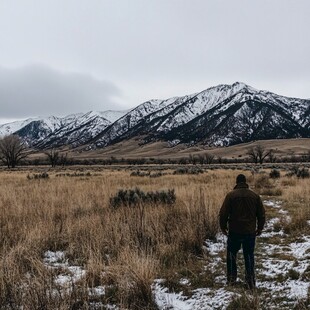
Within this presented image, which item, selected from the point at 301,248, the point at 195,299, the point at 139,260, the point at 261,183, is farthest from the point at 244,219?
the point at 261,183

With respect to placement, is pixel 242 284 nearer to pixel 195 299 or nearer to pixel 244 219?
pixel 195 299

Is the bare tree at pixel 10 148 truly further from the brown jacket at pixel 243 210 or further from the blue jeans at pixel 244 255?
the brown jacket at pixel 243 210

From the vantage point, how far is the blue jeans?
18.3 feet

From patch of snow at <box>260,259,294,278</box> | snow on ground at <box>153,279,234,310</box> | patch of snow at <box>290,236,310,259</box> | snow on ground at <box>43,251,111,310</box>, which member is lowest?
patch of snow at <box>290,236,310,259</box>

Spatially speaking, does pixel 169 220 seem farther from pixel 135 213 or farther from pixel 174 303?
pixel 174 303

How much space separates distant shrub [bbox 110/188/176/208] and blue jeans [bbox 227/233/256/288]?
582cm

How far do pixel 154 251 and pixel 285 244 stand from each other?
10.1 feet

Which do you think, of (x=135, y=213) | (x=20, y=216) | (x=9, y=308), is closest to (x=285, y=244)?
(x=135, y=213)

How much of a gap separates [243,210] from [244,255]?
0.75m

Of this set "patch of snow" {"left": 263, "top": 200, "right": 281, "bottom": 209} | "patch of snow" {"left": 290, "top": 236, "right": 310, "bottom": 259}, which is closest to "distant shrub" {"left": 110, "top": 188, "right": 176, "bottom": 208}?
"patch of snow" {"left": 263, "top": 200, "right": 281, "bottom": 209}

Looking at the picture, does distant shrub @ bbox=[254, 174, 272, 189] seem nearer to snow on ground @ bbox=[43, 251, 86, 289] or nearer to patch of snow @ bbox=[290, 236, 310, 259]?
patch of snow @ bbox=[290, 236, 310, 259]

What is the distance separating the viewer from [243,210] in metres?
5.64

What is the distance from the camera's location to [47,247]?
7430 mm

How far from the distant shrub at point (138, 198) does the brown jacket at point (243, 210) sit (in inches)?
235
